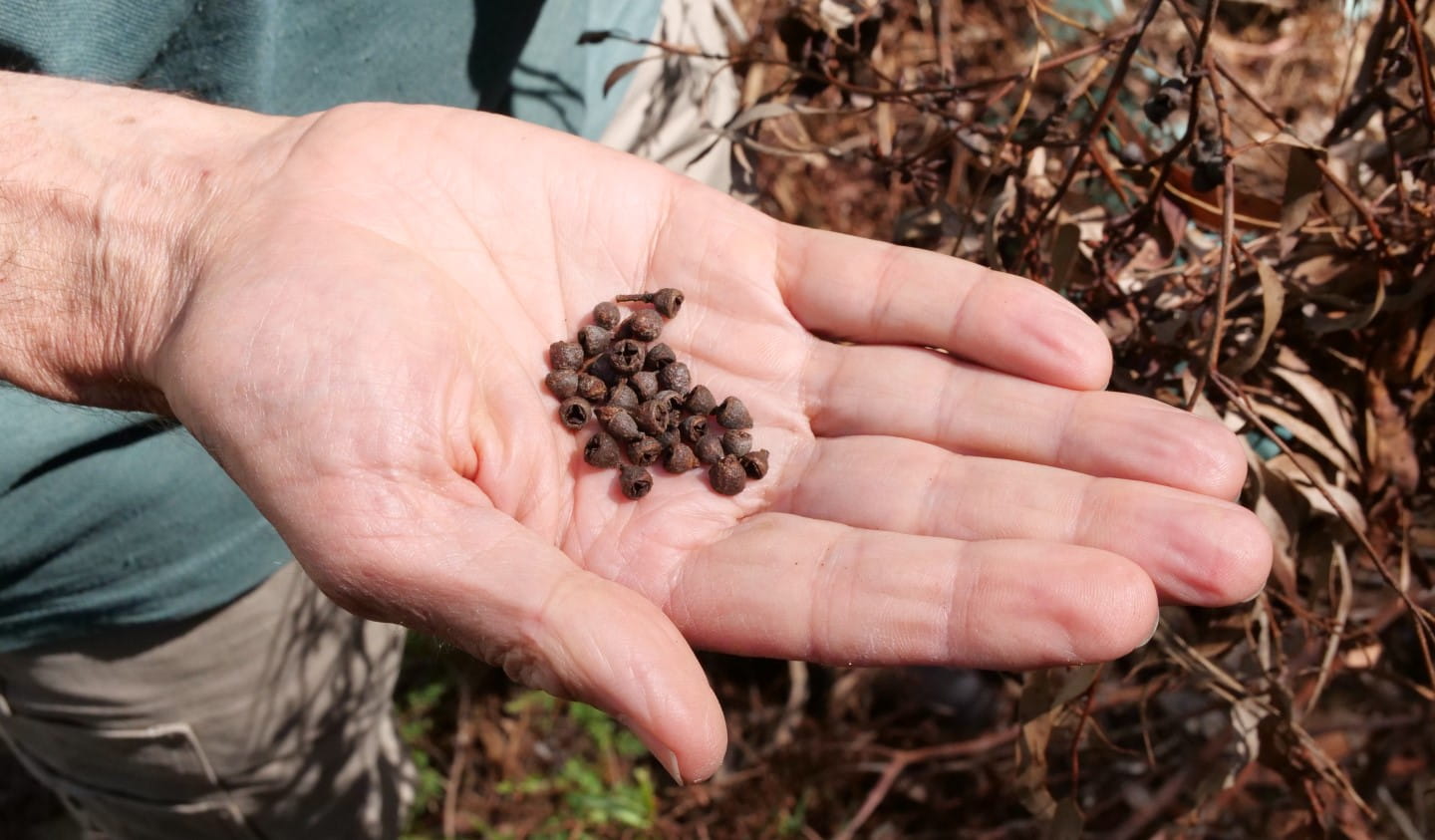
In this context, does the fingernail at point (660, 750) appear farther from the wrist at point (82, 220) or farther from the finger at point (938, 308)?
the wrist at point (82, 220)

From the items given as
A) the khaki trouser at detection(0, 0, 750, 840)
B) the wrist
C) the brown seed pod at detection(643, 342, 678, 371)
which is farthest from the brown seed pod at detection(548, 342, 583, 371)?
the wrist

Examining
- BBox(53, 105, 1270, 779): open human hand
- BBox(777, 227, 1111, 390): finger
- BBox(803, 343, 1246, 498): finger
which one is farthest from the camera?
BBox(777, 227, 1111, 390): finger

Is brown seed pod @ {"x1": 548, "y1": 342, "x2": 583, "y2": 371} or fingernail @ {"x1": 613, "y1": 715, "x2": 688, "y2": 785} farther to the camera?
brown seed pod @ {"x1": 548, "y1": 342, "x2": 583, "y2": 371}

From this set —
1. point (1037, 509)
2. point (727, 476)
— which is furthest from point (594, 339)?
point (1037, 509)

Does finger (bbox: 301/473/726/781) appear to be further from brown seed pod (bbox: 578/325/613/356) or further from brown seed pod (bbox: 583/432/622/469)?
brown seed pod (bbox: 578/325/613/356)

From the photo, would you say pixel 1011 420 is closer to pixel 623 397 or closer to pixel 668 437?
pixel 668 437

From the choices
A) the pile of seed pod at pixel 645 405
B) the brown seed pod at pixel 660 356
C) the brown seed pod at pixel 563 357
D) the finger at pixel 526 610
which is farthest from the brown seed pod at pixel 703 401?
the finger at pixel 526 610

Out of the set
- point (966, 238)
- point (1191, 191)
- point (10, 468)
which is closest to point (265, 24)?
point (10, 468)
